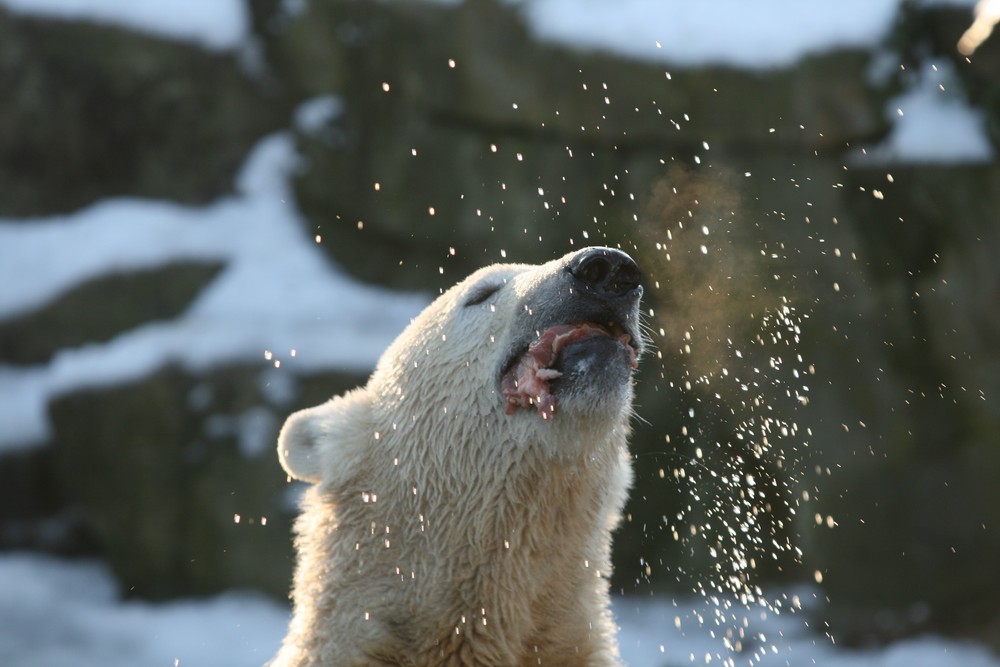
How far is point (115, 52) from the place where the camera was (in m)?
8.05

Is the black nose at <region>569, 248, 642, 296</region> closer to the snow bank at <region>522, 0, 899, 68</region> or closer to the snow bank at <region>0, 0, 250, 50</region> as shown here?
the snow bank at <region>522, 0, 899, 68</region>

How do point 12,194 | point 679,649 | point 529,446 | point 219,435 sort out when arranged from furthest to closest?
point 12,194 < point 219,435 < point 679,649 < point 529,446

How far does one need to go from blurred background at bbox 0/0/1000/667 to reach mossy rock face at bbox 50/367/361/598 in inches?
0.8

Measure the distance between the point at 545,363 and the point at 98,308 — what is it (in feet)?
17.8

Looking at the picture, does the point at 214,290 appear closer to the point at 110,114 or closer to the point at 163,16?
the point at 110,114

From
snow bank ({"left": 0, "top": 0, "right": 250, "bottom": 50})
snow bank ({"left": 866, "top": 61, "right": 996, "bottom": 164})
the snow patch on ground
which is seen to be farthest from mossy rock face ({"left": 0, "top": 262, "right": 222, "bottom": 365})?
snow bank ({"left": 866, "top": 61, "right": 996, "bottom": 164})

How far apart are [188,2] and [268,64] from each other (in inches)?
29.9

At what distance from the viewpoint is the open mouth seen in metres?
2.74

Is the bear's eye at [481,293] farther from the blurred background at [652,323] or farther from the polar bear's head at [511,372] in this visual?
the blurred background at [652,323]

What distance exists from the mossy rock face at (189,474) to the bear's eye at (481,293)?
12.4 feet

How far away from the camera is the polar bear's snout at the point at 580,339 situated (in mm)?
2727

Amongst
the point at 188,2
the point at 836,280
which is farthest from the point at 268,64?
the point at 836,280

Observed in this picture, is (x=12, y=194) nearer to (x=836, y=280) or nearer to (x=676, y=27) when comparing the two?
(x=676, y=27)

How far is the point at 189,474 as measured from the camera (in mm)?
6781
